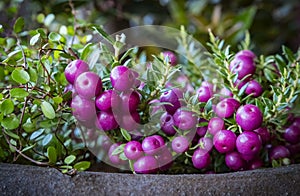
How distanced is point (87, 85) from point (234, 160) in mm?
186

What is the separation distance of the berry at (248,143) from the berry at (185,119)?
0.06 m

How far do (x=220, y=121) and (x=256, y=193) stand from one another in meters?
0.09

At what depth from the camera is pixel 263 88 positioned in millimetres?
601

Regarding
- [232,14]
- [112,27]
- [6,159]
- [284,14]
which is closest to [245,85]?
[6,159]

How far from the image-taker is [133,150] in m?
0.46

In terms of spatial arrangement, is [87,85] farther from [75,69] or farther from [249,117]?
[249,117]

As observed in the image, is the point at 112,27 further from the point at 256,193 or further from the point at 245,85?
the point at 256,193

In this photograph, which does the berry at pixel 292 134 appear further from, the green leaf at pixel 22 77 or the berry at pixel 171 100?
the green leaf at pixel 22 77

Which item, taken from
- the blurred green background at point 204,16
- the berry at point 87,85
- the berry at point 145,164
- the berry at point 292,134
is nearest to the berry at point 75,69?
the berry at point 87,85

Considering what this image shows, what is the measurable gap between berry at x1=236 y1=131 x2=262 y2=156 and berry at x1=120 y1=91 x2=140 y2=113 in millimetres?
120

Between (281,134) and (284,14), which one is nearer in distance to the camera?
(281,134)

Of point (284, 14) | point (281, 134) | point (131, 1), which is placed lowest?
point (284, 14)

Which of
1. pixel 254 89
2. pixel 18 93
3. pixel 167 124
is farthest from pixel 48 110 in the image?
pixel 254 89

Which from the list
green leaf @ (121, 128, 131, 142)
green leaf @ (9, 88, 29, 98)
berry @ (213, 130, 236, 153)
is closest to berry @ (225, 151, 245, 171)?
berry @ (213, 130, 236, 153)
